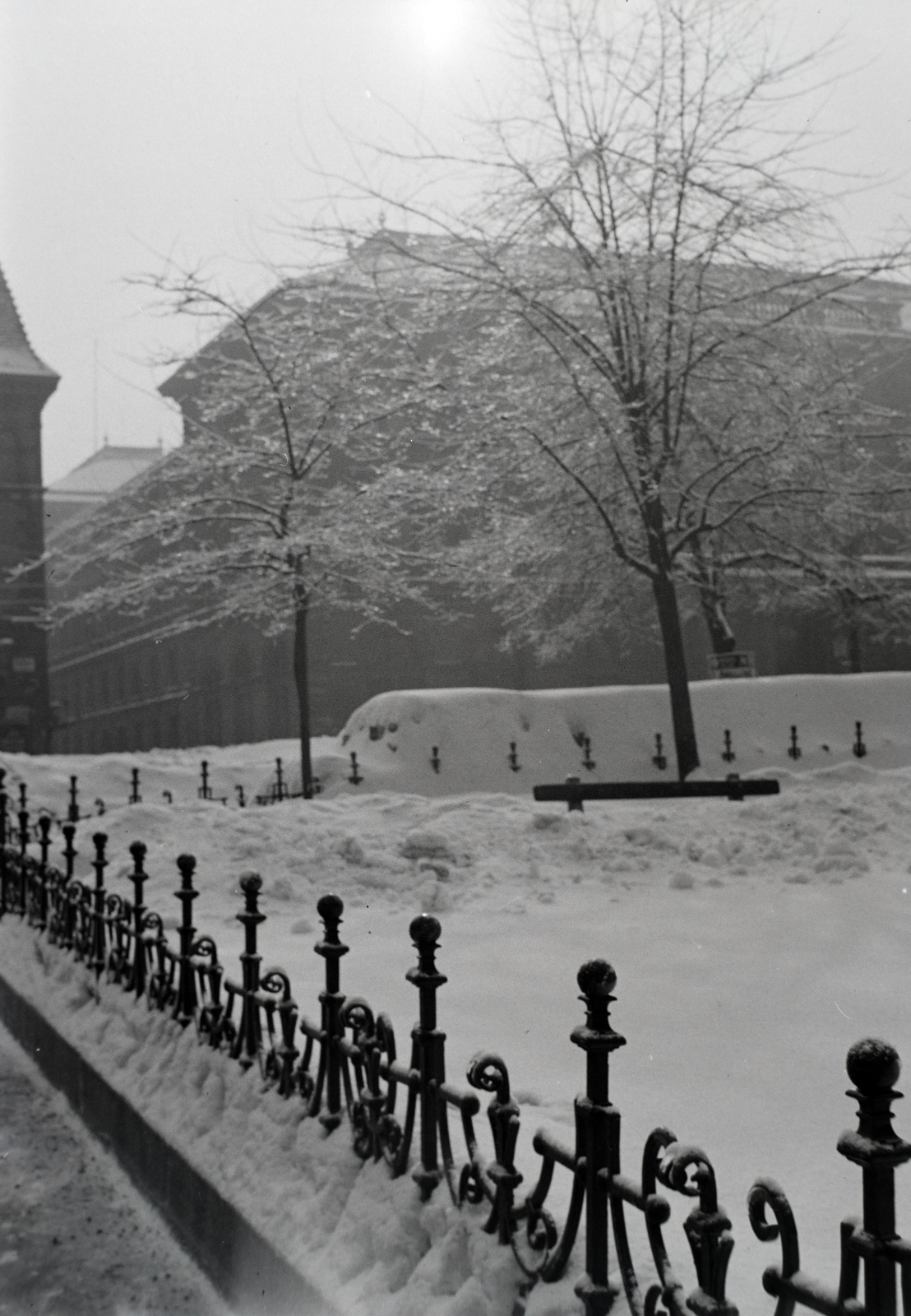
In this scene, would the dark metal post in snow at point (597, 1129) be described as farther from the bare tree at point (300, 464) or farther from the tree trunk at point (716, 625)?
the tree trunk at point (716, 625)

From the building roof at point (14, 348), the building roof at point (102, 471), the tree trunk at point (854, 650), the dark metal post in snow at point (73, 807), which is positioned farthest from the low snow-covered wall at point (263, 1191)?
the building roof at point (102, 471)

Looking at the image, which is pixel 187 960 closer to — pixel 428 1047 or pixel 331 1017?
pixel 331 1017

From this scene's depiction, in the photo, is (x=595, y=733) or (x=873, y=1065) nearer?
(x=873, y=1065)

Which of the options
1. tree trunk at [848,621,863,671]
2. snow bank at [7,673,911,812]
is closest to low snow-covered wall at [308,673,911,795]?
snow bank at [7,673,911,812]

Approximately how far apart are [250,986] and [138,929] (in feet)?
5.22

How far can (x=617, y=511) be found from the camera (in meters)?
19.8

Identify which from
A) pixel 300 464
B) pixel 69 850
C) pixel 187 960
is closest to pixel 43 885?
pixel 69 850

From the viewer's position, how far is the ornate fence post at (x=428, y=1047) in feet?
11.2

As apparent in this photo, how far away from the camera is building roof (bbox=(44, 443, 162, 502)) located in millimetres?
72375

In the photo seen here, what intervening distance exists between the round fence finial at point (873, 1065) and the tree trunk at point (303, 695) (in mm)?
15965

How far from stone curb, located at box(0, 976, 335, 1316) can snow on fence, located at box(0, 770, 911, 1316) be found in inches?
14.6

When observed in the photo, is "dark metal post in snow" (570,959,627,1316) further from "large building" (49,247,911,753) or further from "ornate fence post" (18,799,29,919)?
"large building" (49,247,911,753)

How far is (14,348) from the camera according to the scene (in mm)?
49188

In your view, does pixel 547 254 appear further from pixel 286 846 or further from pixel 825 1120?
pixel 825 1120
